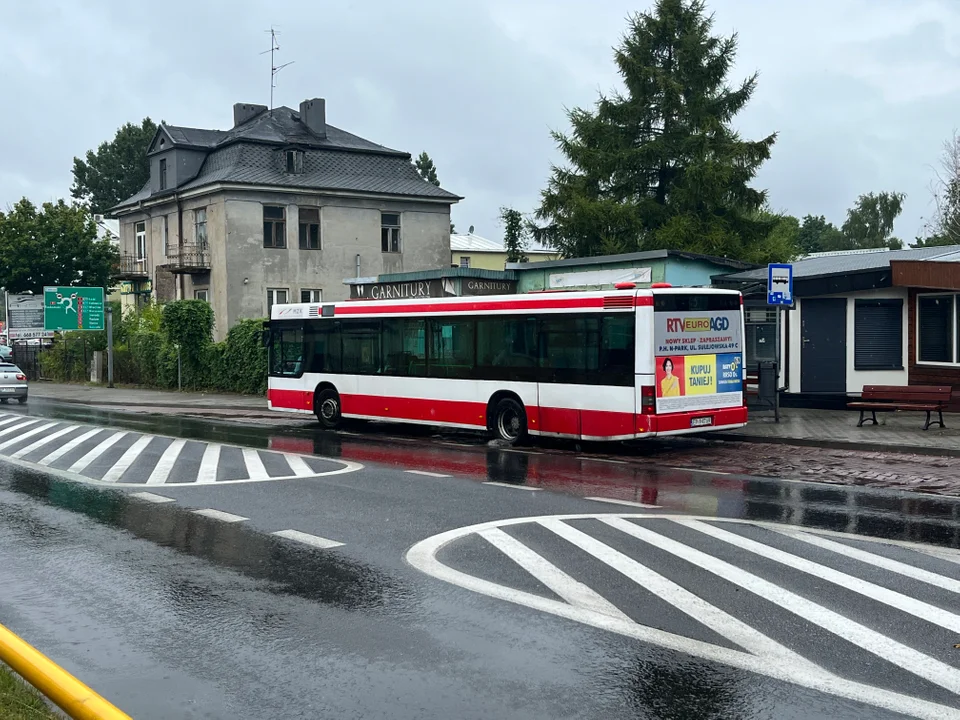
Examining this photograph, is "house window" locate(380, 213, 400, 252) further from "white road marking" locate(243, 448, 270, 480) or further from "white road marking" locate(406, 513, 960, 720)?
"white road marking" locate(406, 513, 960, 720)

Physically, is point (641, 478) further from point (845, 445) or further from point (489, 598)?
point (489, 598)

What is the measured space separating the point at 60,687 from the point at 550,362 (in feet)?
45.1

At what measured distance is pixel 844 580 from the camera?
7785mm

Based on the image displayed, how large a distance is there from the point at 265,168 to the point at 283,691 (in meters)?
41.4

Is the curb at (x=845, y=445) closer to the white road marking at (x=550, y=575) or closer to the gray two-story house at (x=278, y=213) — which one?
the white road marking at (x=550, y=575)

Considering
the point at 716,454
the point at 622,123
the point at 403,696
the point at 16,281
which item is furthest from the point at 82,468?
the point at 16,281

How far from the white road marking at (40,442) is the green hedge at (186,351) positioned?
37.7 feet

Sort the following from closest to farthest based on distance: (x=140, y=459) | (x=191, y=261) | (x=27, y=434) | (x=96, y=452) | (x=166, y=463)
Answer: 1. (x=166, y=463)
2. (x=140, y=459)
3. (x=96, y=452)
4. (x=27, y=434)
5. (x=191, y=261)

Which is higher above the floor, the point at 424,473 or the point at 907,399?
the point at 907,399

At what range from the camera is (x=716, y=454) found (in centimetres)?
1673

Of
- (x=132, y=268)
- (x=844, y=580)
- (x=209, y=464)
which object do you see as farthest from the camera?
(x=132, y=268)

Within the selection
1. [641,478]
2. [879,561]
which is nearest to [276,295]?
[641,478]

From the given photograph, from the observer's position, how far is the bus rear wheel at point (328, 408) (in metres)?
22.3

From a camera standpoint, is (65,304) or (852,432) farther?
(65,304)
